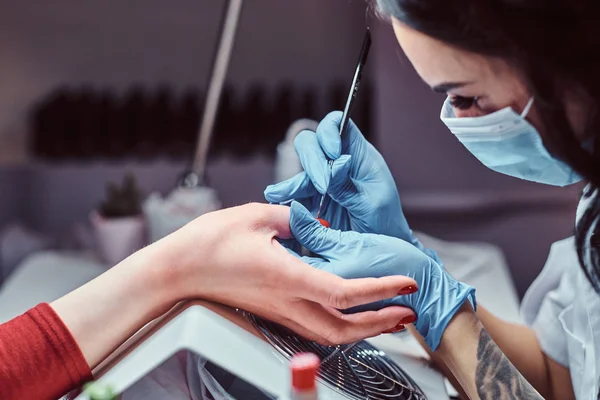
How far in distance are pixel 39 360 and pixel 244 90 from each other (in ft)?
6.93

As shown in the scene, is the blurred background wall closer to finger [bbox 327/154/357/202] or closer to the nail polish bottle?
finger [bbox 327/154/357/202]

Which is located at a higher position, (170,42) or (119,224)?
(170,42)

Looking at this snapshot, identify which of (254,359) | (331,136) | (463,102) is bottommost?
(254,359)

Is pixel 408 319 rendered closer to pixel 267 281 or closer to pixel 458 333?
pixel 458 333

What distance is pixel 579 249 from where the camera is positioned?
3.41ft

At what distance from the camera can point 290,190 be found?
1062mm

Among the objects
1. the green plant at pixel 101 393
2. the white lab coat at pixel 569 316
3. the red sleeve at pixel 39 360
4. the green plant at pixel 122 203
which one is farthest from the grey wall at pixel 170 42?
the green plant at pixel 101 393

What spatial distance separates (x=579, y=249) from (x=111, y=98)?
2.13 metres

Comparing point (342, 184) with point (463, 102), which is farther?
point (342, 184)

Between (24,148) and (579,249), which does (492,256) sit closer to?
(579,249)

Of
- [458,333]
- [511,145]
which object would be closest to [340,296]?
[458,333]

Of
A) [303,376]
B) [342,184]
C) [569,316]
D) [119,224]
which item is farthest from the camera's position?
[119,224]

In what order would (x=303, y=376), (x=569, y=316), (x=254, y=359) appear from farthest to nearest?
(x=569, y=316) → (x=254, y=359) → (x=303, y=376)

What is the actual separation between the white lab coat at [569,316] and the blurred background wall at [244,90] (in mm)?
1270
